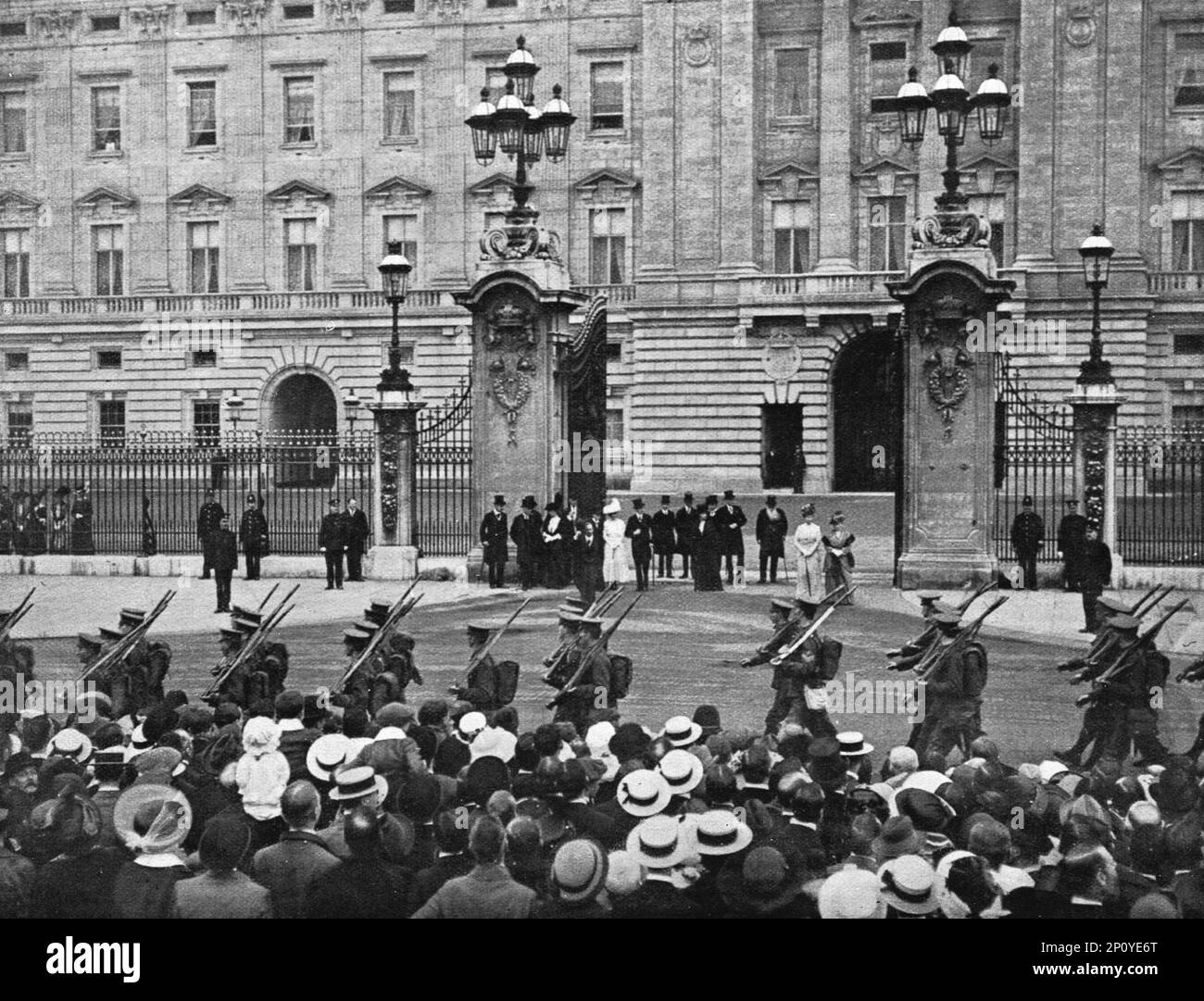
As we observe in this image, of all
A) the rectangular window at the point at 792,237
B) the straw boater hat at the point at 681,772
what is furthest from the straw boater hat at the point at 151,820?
the rectangular window at the point at 792,237

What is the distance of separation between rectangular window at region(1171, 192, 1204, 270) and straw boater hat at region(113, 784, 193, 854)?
37767 mm

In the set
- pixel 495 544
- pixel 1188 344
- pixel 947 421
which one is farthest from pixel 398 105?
pixel 947 421

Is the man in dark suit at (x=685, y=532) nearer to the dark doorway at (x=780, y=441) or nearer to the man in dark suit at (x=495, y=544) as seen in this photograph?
the man in dark suit at (x=495, y=544)

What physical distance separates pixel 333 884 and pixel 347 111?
46.2 m

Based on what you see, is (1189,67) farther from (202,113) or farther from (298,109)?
(202,113)

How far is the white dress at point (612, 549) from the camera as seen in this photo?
76.9ft

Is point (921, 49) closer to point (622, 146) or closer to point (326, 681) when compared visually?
point (622, 146)

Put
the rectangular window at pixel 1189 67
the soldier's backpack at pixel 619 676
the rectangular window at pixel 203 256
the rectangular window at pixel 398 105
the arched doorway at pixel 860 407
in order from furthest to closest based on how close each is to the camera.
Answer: the rectangular window at pixel 398 105
the rectangular window at pixel 203 256
the arched doorway at pixel 860 407
the rectangular window at pixel 1189 67
the soldier's backpack at pixel 619 676

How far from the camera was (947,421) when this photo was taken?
22.3 metres

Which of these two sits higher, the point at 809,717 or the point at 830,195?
the point at 830,195

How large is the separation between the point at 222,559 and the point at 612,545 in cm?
594

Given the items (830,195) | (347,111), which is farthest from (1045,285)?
(347,111)

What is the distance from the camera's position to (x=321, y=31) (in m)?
50.8

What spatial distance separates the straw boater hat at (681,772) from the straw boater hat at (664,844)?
602mm
